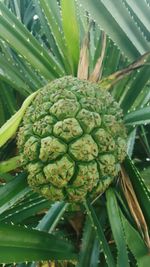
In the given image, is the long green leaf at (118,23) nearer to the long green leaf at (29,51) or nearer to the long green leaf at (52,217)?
the long green leaf at (29,51)

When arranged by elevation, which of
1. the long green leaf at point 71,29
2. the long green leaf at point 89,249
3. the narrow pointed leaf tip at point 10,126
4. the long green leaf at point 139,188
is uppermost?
the long green leaf at point 71,29

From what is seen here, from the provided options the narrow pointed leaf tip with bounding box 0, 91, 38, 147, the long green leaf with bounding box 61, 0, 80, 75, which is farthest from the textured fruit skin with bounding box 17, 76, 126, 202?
the long green leaf with bounding box 61, 0, 80, 75

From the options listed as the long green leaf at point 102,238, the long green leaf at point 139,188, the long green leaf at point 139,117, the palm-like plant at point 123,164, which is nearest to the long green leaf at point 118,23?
the palm-like plant at point 123,164

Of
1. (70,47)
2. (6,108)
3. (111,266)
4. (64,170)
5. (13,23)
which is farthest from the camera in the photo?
(6,108)

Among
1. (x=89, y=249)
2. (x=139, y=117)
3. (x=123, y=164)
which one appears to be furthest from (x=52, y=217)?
(x=139, y=117)

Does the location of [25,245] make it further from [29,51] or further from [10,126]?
[29,51]

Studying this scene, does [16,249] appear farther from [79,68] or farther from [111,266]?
[79,68]

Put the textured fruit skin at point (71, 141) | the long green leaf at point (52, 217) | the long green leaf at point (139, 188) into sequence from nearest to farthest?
the textured fruit skin at point (71, 141), the long green leaf at point (139, 188), the long green leaf at point (52, 217)

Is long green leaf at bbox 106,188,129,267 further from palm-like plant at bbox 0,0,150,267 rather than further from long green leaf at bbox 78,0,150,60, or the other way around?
long green leaf at bbox 78,0,150,60

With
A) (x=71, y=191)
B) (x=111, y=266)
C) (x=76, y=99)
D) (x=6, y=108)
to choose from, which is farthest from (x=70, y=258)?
(x=6, y=108)
